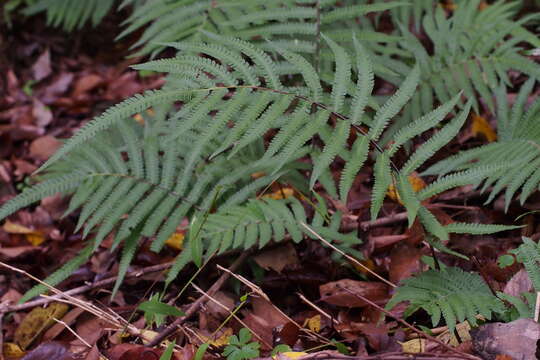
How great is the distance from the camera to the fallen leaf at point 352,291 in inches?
82.6

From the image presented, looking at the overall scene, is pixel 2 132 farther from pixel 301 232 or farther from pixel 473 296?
pixel 473 296

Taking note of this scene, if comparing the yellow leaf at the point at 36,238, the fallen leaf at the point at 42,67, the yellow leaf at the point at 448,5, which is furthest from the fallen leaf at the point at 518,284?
the fallen leaf at the point at 42,67

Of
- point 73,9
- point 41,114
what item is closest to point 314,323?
point 41,114

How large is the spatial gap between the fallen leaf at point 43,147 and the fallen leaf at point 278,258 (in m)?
1.89

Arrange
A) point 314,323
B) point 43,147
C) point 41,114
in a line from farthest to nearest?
point 41,114
point 43,147
point 314,323

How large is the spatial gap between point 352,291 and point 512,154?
738 mm

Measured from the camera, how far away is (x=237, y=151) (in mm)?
2162

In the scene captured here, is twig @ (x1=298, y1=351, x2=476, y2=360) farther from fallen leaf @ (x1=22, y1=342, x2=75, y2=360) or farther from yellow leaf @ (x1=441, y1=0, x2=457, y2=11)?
yellow leaf @ (x1=441, y1=0, x2=457, y2=11)

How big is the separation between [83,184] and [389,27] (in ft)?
7.26

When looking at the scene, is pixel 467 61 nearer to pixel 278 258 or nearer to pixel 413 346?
pixel 278 258

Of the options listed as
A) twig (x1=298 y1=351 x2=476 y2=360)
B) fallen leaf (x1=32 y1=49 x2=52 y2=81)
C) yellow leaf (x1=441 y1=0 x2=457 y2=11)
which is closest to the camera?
twig (x1=298 y1=351 x2=476 y2=360)

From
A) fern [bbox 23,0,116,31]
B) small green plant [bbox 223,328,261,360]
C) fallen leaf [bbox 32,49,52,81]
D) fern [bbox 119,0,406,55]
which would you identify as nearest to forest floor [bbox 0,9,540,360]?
small green plant [bbox 223,328,261,360]

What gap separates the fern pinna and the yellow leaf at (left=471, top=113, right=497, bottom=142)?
670mm

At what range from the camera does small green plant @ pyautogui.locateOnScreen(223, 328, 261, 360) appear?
1781mm
